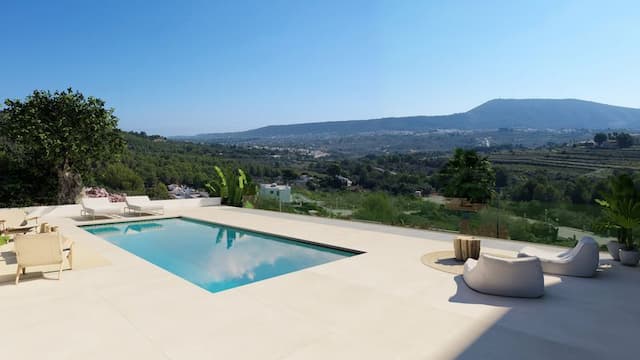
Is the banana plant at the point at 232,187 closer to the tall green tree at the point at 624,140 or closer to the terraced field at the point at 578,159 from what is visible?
the terraced field at the point at 578,159

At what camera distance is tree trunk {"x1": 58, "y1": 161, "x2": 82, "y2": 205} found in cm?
1339

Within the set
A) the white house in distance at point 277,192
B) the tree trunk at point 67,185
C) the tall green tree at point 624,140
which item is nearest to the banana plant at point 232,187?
the white house in distance at point 277,192

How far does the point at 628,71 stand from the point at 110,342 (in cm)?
1685

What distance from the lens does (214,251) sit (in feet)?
27.0

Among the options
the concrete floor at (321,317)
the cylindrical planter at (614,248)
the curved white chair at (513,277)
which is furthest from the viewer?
the cylindrical planter at (614,248)

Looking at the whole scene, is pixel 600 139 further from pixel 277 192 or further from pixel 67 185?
pixel 67 185

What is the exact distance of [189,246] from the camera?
873 centimetres

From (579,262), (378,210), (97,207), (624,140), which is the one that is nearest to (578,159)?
(624,140)

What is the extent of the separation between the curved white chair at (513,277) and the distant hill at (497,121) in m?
51.1

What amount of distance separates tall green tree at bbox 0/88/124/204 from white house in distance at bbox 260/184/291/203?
5363 millimetres

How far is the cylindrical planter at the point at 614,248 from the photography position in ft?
20.5

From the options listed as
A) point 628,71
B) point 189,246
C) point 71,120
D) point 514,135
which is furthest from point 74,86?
point 514,135

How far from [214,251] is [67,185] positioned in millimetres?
8465

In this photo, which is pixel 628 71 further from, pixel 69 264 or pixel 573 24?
pixel 69 264
